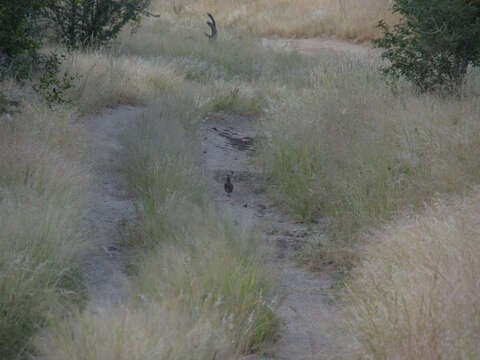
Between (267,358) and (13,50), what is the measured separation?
4.32 meters

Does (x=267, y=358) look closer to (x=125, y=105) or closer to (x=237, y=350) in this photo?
(x=237, y=350)

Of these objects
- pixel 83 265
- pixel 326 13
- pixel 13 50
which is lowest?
pixel 83 265

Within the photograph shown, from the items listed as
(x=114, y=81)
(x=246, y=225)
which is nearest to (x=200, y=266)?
(x=246, y=225)

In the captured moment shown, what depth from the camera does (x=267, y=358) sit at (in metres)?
2.87

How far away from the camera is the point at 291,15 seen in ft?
84.5

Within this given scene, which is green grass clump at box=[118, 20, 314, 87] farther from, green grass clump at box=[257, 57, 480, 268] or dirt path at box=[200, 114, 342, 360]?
green grass clump at box=[257, 57, 480, 268]

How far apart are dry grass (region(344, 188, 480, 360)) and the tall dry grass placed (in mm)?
1513

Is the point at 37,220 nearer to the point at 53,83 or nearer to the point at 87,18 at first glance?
the point at 53,83

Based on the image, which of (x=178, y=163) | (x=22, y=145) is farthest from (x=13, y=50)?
(x=178, y=163)

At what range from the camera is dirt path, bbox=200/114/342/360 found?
312cm

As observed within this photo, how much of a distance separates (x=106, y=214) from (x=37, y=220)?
1648 mm

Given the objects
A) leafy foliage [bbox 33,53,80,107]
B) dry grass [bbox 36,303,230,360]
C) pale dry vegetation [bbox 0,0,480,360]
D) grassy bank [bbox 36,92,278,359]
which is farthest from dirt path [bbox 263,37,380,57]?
dry grass [bbox 36,303,230,360]

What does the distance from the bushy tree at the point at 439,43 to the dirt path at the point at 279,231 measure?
8.56 feet

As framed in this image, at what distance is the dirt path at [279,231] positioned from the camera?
3.12m
